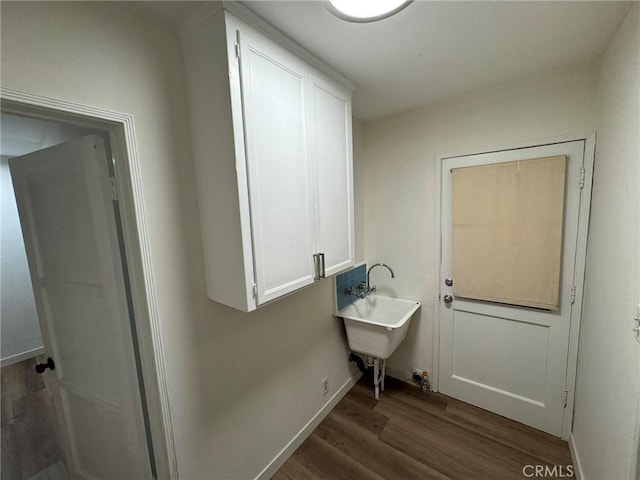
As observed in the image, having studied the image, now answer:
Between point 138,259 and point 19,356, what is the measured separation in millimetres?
3795

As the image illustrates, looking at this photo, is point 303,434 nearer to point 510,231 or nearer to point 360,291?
point 360,291

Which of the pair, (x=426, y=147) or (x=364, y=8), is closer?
(x=364, y=8)

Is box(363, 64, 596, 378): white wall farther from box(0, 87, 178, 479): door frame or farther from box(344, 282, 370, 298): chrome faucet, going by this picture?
box(0, 87, 178, 479): door frame

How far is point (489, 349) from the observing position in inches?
78.7

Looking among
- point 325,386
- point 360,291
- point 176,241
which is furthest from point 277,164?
point 325,386

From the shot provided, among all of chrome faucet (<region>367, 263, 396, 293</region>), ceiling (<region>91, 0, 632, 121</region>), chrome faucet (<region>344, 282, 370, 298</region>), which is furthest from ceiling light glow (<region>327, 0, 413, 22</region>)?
chrome faucet (<region>344, 282, 370, 298</region>)

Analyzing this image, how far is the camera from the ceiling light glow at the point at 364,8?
91cm

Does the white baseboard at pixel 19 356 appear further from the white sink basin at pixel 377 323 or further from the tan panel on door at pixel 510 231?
the tan panel on door at pixel 510 231

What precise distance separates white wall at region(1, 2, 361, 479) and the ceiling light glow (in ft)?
2.38

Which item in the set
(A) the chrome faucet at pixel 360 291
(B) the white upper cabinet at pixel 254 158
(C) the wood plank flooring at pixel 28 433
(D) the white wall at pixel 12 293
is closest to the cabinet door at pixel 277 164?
(B) the white upper cabinet at pixel 254 158

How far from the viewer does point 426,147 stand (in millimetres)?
2098

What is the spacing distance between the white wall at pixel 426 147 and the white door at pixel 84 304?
6.45 feet

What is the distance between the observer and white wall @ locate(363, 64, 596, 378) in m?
1.61

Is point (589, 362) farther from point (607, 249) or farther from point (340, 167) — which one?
point (340, 167)
